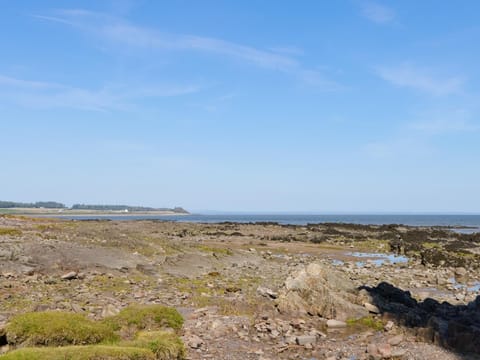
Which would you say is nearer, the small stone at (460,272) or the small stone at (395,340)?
the small stone at (395,340)

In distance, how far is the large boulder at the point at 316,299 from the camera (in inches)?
763

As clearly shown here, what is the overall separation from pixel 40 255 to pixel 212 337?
715 inches

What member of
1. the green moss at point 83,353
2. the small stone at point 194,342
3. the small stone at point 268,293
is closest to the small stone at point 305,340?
the small stone at point 194,342

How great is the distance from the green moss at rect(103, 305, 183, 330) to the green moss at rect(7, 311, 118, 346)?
1.68m

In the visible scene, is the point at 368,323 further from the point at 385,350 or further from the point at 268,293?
the point at 268,293

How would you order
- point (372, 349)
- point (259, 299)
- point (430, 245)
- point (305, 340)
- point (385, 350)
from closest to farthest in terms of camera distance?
point (385, 350)
point (372, 349)
point (305, 340)
point (259, 299)
point (430, 245)

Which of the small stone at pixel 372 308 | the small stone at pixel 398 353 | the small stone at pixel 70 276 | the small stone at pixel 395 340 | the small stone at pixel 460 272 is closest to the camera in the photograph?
the small stone at pixel 398 353

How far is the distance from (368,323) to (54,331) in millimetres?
11647

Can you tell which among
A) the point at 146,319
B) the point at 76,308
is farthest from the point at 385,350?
the point at 76,308

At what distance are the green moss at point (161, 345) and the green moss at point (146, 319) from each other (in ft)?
5.05

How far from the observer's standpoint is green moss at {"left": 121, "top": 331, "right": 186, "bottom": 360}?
1350cm

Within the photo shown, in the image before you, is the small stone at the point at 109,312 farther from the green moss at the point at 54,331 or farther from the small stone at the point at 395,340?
the small stone at the point at 395,340

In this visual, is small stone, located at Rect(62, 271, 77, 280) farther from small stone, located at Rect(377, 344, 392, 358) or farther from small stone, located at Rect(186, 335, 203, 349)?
small stone, located at Rect(377, 344, 392, 358)

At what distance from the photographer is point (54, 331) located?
13.6 metres
